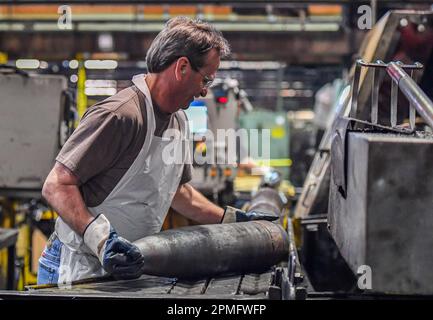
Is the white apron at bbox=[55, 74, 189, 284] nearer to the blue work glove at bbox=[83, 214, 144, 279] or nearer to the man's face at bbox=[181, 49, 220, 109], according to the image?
the man's face at bbox=[181, 49, 220, 109]

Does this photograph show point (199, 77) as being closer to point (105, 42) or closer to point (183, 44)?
point (183, 44)

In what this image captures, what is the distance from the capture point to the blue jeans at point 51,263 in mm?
2562

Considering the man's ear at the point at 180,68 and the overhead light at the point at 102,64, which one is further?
the overhead light at the point at 102,64

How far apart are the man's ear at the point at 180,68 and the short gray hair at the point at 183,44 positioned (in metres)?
0.02

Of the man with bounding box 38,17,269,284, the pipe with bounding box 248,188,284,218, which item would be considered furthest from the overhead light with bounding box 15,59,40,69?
the man with bounding box 38,17,269,284

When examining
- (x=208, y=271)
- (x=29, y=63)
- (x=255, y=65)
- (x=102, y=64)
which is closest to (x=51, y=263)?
(x=208, y=271)

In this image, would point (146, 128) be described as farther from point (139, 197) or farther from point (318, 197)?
point (318, 197)

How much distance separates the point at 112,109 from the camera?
2.31 metres

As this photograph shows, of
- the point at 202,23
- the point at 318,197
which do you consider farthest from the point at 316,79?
the point at 202,23

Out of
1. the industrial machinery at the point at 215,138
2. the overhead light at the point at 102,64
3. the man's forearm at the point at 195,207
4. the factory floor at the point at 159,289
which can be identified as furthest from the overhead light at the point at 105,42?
the factory floor at the point at 159,289

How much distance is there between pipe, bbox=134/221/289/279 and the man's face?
511mm

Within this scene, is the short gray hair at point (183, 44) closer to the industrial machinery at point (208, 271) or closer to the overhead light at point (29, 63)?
the industrial machinery at point (208, 271)

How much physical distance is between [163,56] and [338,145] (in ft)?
2.40

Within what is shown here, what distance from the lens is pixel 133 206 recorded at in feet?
8.20
